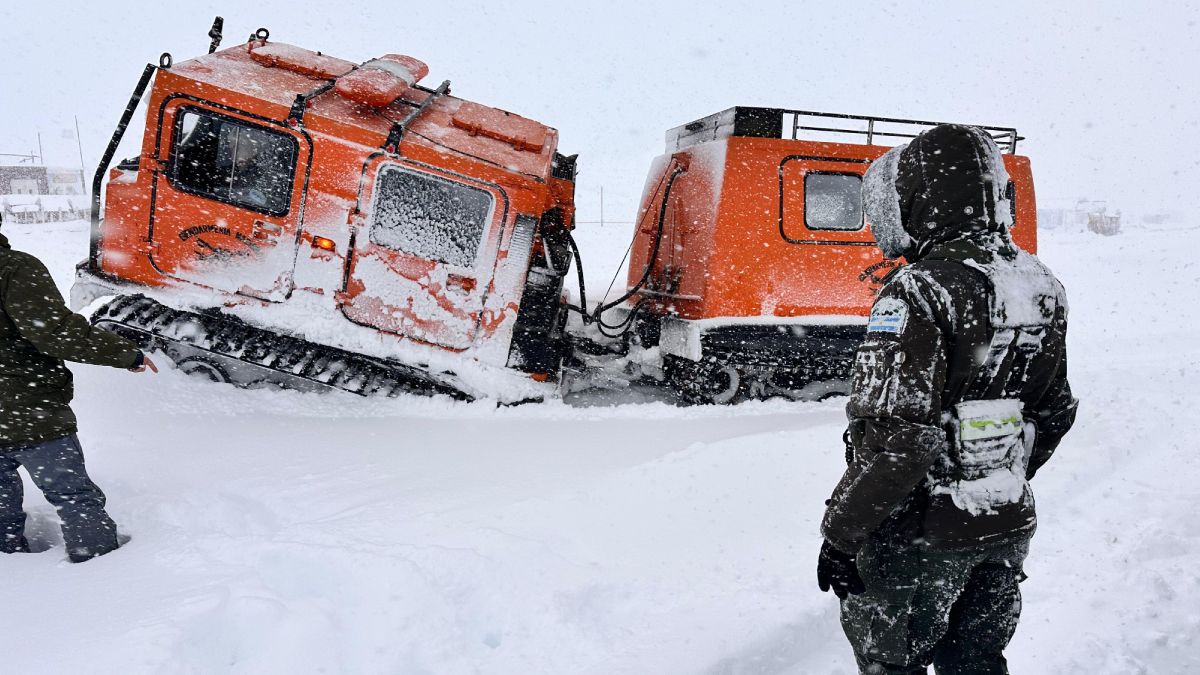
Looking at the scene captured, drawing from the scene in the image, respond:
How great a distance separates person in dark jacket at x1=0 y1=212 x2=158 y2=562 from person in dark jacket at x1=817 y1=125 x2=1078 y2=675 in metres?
3.13

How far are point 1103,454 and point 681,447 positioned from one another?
303 cm

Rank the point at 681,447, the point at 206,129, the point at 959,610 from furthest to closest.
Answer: the point at 206,129
the point at 681,447
the point at 959,610

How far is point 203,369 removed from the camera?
17.9 ft

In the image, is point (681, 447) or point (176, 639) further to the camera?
point (681, 447)

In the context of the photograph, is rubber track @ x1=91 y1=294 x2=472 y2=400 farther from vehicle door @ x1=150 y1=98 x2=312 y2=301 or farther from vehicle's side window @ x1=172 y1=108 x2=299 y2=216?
vehicle's side window @ x1=172 y1=108 x2=299 y2=216

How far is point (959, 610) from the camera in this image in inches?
76.3

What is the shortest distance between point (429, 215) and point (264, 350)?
164 cm

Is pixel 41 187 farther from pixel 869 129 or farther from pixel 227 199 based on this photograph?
pixel 869 129

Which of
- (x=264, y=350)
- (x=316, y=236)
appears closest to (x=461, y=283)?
(x=316, y=236)

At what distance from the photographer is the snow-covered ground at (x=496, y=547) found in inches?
103

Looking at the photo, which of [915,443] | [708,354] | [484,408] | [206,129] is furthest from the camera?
[708,354]

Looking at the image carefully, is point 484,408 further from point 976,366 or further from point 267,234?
point 976,366

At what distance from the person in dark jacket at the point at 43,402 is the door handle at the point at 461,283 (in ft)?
8.45

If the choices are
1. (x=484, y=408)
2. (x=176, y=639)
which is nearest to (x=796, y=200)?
(x=484, y=408)
